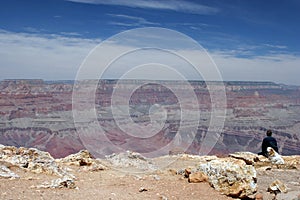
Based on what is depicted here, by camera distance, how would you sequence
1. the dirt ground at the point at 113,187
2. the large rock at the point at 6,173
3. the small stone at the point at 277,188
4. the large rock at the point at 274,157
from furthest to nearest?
the large rock at the point at 274,157, the small stone at the point at 277,188, the large rock at the point at 6,173, the dirt ground at the point at 113,187

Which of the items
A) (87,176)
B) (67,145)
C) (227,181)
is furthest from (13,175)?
(67,145)

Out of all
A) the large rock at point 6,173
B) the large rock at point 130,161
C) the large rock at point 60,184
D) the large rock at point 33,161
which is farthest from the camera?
the large rock at point 130,161

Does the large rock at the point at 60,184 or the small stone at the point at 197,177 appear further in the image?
the small stone at the point at 197,177

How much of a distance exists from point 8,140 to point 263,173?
163m

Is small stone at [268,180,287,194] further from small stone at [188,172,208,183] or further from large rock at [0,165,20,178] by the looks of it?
→ large rock at [0,165,20,178]

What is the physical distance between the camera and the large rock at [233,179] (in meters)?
12.0

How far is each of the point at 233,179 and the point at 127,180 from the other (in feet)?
13.4

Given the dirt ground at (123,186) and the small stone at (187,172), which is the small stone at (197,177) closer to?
the dirt ground at (123,186)

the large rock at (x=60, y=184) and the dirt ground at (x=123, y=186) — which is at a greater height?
the large rock at (x=60, y=184)

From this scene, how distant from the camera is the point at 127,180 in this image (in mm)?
13305

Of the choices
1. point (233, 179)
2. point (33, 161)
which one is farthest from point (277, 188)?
point (33, 161)

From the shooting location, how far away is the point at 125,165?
54.4 ft

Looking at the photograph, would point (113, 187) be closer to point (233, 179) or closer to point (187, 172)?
point (187, 172)

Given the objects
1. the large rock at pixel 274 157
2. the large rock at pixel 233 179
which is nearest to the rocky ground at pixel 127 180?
the large rock at pixel 233 179
